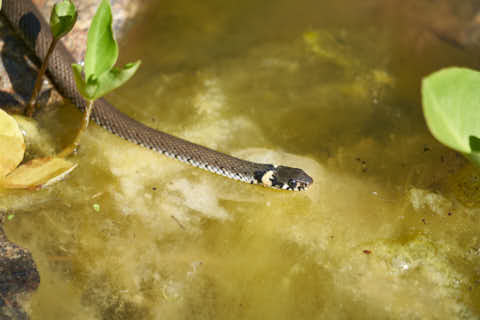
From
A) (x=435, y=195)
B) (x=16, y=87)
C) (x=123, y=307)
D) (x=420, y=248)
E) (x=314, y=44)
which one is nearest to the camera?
(x=123, y=307)

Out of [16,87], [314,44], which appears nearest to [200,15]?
[314,44]

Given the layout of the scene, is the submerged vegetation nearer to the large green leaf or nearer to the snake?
the snake

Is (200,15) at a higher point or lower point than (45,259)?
higher

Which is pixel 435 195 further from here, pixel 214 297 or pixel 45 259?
pixel 45 259

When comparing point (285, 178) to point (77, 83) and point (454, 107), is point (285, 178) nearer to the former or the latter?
point (454, 107)

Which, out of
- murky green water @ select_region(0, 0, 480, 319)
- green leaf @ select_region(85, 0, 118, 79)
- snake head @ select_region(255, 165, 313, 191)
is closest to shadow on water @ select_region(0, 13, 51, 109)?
murky green water @ select_region(0, 0, 480, 319)

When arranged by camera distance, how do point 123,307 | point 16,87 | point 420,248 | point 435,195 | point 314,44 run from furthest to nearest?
point 314,44 → point 16,87 → point 435,195 → point 420,248 → point 123,307

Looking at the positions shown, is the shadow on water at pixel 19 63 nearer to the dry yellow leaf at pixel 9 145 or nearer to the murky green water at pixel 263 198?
the murky green water at pixel 263 198
